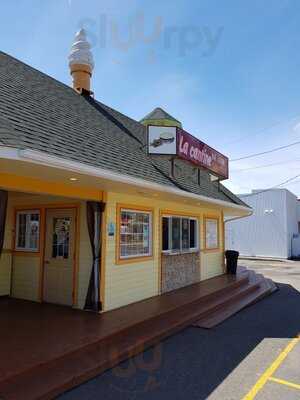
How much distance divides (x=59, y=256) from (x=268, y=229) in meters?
21.7

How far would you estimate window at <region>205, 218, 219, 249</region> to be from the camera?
1283 cm

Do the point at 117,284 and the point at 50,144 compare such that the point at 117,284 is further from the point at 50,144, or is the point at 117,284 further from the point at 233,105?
the point at 233,105

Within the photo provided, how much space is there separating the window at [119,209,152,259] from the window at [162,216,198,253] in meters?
0.88

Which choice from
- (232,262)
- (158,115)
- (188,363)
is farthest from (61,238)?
(158,115)

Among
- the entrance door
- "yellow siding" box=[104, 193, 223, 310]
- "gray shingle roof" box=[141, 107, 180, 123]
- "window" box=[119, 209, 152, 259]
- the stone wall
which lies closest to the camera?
"yellow siding" box=[104, 193, 223, 310]

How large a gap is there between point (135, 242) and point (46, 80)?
5591 mm

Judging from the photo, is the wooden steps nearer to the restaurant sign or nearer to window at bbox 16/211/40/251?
the restaurant sign

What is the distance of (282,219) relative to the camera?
85.7ft

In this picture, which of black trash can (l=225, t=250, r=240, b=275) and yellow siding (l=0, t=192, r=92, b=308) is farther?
black trash can (l=225, t=250, r=240, b=275)

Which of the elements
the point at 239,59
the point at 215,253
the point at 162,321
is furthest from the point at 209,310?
the point at 239,59

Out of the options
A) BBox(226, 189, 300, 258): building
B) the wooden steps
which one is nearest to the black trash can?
the wooden steps

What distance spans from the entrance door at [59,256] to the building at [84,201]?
24mm

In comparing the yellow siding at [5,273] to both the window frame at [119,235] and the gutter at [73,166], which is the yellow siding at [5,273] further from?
the gutter at [73,166]

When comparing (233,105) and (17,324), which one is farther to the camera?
(233,105)
